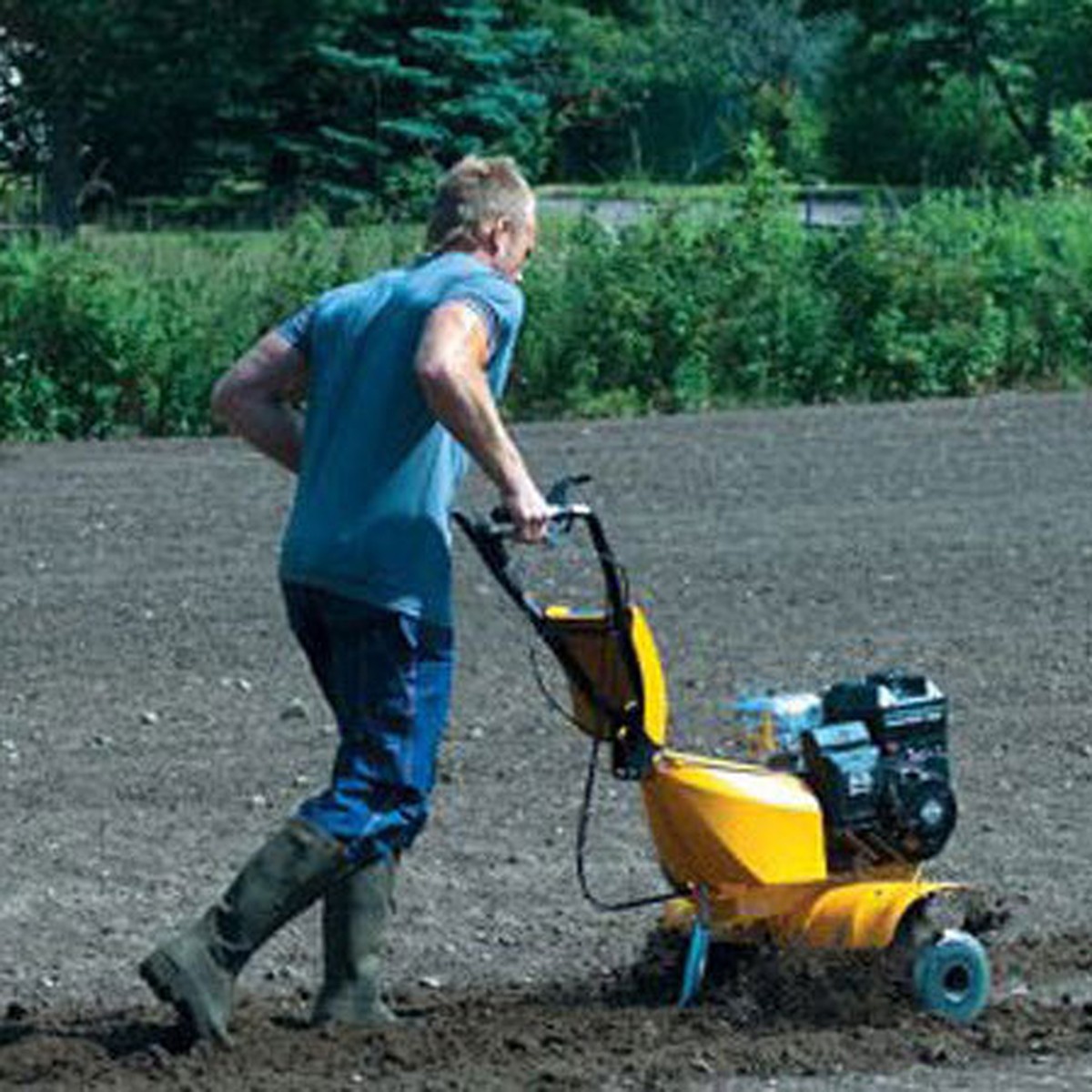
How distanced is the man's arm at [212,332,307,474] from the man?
18 centimetres

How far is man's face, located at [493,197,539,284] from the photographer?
290 inches

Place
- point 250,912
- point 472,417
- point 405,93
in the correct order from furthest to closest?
point 405,93
point 250,912
point 472,417

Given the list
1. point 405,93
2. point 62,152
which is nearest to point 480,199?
point 405,93

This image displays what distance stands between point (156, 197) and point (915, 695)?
1540 inches

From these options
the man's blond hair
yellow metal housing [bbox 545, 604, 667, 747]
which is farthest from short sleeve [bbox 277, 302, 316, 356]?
yellow metal housing [bbox 545, 604, 667, 747]

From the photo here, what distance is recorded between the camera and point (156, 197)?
46031mm

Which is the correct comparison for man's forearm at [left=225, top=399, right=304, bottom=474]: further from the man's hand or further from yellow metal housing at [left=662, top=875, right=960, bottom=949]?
yellow metal housing at [left=662, top=875, right=960, bottom=949]

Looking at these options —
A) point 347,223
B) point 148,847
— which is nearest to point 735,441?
point 347,223

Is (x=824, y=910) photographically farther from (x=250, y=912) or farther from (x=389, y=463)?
(x=389, y=463)

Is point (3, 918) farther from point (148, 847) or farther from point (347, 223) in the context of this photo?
point (347, 223)

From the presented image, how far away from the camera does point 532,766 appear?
1027 cm

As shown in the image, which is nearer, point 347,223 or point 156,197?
point 347,223

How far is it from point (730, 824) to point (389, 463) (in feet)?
3.45

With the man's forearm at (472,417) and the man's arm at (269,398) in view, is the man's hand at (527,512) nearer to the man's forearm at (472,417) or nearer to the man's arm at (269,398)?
the man's forearm at (472,417)
